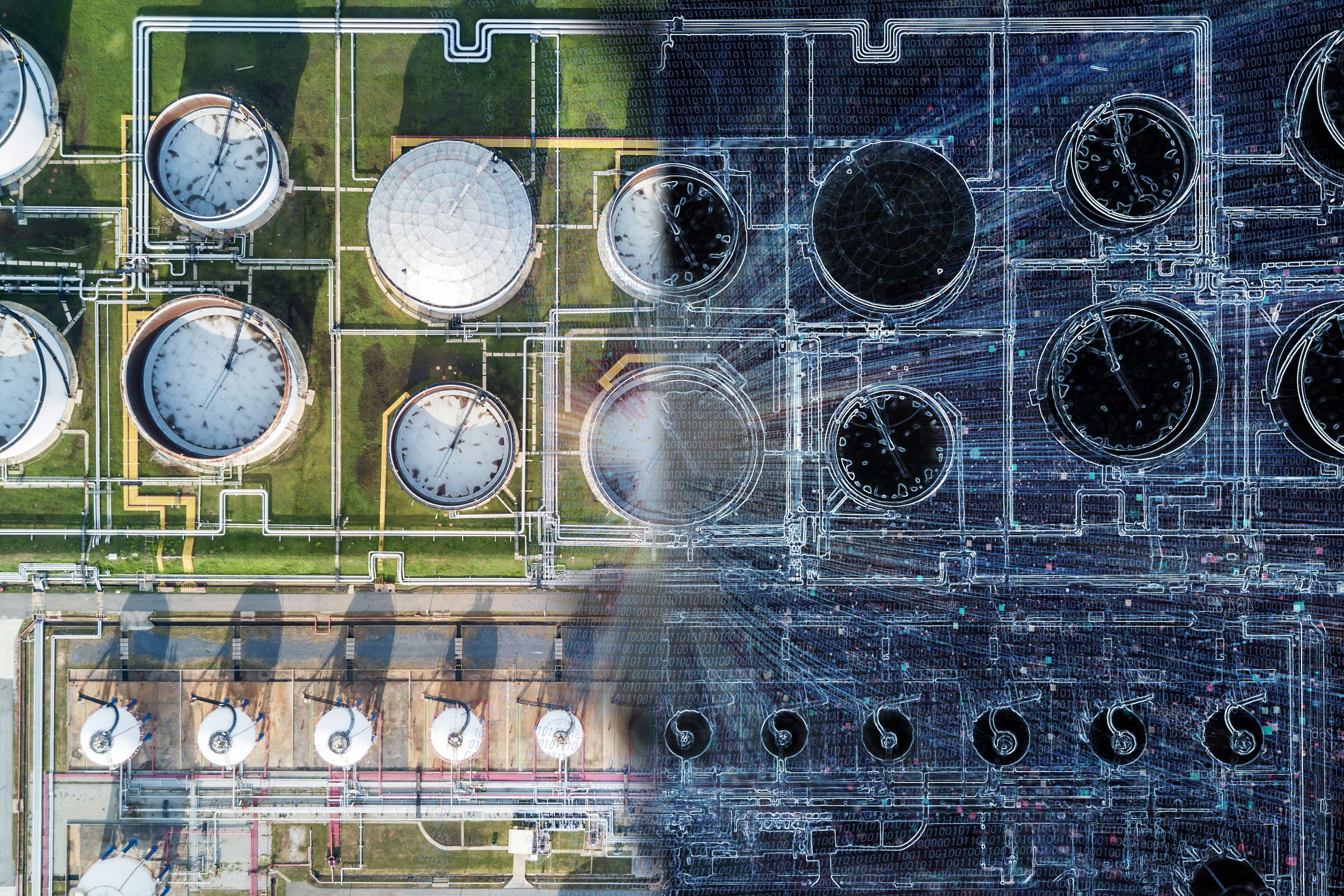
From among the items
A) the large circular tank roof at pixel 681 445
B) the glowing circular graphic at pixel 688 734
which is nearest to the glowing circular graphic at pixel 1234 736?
the glowing circular graphic at pixel 688 734

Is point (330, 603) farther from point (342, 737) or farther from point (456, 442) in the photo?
point (456, 442)

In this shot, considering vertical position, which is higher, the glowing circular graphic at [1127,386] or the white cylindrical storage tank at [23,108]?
the white cylindrical storage tank at [23,108]

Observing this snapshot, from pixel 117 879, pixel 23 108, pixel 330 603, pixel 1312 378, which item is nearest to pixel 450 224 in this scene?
pixel 330 603

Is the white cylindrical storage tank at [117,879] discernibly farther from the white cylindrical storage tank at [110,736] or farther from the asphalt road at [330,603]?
the asphalt road at [330,603]

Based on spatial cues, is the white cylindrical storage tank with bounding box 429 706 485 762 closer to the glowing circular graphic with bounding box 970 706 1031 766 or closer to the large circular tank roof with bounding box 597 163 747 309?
the large circular tank roof with bounding box 597 163 747 309

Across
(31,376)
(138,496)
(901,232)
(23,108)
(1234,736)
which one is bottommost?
(1234,736)

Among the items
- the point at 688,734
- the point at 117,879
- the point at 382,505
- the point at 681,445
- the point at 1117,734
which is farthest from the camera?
the point at 681,445
